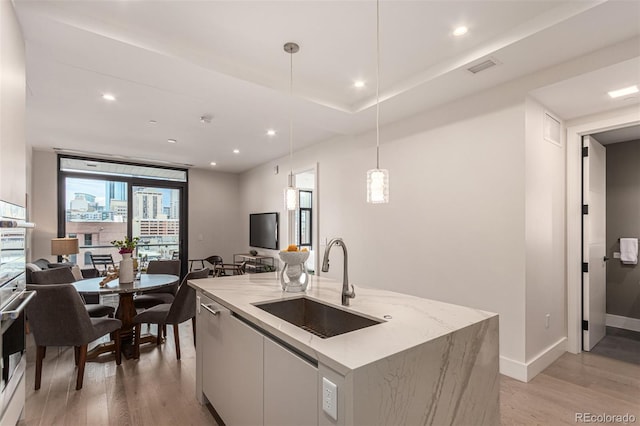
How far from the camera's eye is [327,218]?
16.1 ft

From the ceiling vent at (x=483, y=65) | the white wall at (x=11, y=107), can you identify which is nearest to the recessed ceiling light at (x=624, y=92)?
the ceiling vent at (x=483, y=65)

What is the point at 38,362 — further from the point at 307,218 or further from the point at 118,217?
the point at 307,218

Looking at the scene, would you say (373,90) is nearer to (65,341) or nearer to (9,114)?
(9,114)

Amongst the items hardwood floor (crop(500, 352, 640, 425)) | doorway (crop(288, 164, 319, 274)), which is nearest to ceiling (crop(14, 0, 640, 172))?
doorway (crop(288, 164, 319, 274))

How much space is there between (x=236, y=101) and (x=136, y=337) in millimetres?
2620

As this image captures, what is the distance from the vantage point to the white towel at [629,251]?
13.2 ft

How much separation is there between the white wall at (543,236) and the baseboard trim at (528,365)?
4cm

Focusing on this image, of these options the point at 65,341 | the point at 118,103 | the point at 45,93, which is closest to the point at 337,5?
the point at 118,103

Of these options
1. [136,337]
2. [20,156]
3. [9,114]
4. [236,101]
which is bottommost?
[136,337]

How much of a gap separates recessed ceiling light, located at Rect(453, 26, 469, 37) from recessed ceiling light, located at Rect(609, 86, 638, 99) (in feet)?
5.00

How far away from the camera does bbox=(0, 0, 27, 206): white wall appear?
174 centimetres

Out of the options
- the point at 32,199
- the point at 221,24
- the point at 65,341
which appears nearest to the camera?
the point at 221,24

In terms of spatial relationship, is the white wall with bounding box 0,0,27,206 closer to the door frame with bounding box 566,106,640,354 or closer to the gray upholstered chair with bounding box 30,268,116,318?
the gray upholstered chair with bounding box 30,268,116,318

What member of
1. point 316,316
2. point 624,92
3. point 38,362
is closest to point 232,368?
point 316,316
